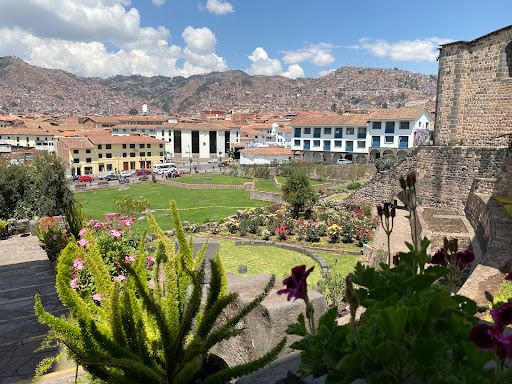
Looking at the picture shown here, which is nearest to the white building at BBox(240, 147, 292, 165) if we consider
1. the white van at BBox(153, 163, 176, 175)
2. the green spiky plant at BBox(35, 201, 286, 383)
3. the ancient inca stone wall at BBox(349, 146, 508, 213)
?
the white van at BBox(153, 163, 176, 175)

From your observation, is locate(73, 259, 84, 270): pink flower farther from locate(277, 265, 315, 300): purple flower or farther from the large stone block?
locate(277, 265, 315, 300): purple flower

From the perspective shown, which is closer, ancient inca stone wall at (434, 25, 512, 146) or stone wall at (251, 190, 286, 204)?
ancient inca stone wall at (434, 25, 512, 146)

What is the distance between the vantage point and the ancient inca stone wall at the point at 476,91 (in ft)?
55.9

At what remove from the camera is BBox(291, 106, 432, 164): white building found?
177 feet

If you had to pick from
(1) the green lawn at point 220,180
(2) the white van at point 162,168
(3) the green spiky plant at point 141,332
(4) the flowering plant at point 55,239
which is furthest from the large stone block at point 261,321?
(2) the white van at point 162,168

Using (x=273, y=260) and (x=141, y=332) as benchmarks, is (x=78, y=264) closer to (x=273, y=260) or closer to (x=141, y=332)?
(x=141, y=332)

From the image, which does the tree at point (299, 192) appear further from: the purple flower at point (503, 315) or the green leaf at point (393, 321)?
the green leaf at point (393, 321)

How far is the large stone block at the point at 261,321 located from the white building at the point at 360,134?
1987 inches

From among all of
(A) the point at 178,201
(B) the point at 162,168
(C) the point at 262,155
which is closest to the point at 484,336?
(A) the point at 178,201

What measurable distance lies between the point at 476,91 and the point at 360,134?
40.7 m

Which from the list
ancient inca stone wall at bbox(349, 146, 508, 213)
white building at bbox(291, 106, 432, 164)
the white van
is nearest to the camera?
ancient inca stone wall at bbox(349, 146, 508, 213)

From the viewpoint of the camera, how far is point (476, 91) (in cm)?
1803

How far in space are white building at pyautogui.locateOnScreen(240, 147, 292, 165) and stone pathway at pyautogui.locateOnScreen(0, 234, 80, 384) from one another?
48168 millimetres

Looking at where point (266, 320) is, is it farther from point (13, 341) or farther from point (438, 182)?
point (438, 182)
